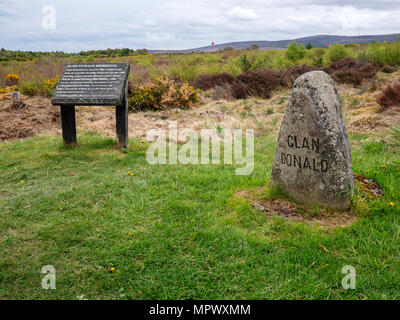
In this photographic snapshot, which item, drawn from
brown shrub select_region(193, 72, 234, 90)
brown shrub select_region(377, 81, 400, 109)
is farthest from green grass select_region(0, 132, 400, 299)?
brown shrub select_region(193, 72, 234, 90)

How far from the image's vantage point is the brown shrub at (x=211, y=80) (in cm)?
1531

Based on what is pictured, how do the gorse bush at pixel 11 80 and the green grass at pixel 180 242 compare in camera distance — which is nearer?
the green grass at pixel 180 242

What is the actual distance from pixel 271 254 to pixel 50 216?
279cm

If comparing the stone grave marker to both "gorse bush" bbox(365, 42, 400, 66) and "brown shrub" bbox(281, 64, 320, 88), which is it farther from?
"gorse bush" bbox(365, 42, 400, 66)

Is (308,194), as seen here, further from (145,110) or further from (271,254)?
(145,110)

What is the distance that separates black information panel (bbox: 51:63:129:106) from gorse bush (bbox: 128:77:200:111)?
4.64 m

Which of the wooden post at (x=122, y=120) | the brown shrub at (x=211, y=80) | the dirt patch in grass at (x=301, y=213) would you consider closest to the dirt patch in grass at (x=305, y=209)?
the dirt patch in grass at (x=301, y=213)

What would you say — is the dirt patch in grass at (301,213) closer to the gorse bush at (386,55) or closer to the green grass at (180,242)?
the green grass at (180,242)

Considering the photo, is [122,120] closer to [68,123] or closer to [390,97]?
[68,123]

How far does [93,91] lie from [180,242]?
4.37 m

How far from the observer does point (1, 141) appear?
7996 millimetres

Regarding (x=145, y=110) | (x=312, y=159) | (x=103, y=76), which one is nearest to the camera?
(x=312, y=159)

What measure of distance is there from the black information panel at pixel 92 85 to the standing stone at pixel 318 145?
377 centimetres
